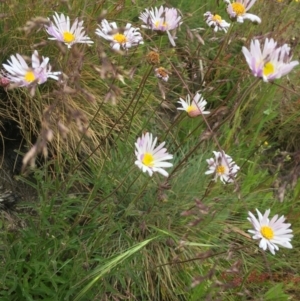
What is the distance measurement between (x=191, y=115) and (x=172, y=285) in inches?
23.9

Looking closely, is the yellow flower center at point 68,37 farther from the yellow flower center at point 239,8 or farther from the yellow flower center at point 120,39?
the yellow flower center at point 239,8

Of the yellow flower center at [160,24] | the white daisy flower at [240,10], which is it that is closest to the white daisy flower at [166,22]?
the yellow flower center at [160,24]

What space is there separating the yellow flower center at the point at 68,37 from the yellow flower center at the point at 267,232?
0.71 meters

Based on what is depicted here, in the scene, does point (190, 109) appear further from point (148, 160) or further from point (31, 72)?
point (31, 72)

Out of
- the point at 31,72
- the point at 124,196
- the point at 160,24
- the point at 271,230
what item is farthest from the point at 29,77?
the point at 271,230

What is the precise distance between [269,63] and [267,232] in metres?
0.49

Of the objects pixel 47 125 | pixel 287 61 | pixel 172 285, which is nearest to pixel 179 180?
pixel 172 285

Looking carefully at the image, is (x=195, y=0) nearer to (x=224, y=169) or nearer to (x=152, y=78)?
(x=152, y=78)

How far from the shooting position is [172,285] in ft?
5.91

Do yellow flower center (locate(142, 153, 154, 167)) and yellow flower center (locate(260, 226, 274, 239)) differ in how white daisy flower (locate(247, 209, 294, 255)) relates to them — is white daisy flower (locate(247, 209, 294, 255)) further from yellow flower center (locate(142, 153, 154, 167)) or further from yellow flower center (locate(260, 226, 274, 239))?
yellow flower center (locate(142, 153, 154, 167))

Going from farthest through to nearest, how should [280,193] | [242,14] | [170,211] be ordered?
[170,211] → [242,14] → [280,193]

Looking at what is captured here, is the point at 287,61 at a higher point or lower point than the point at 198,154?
lower

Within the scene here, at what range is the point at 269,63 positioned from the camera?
1120mm

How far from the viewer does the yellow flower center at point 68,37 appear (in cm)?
138
